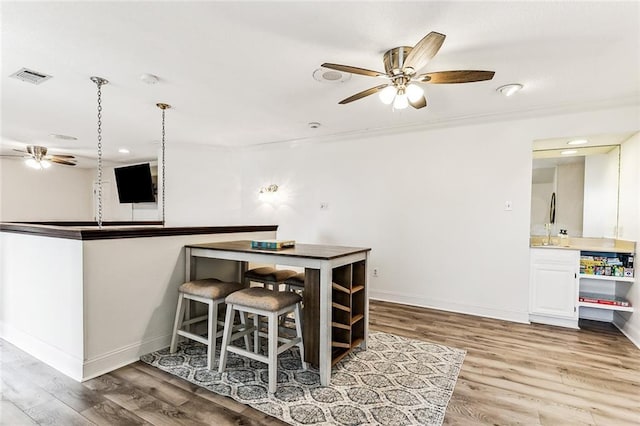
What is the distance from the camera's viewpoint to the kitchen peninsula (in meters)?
2.25

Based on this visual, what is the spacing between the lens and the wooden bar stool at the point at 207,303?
2.37 metres

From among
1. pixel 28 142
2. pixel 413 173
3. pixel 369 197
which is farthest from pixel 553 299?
pixel 28 142

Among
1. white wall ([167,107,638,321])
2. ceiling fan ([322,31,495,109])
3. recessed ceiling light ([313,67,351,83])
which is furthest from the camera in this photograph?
white wall ([167,107,638,321])

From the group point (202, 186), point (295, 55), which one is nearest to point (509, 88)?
point (295, 55)

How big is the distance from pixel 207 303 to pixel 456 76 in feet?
7.94

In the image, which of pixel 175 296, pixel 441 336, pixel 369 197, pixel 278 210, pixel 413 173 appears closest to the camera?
pixel 175 296

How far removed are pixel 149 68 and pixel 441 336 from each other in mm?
3515

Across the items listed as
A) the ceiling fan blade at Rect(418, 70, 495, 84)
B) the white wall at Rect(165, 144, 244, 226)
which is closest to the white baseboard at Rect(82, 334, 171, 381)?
the ceiling fan blade at Rect(418, 70, 495, 84)

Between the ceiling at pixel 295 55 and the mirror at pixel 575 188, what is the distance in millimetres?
703

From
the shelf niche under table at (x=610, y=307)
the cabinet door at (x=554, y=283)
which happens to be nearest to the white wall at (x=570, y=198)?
the cabinet door at (x=554, y=283)

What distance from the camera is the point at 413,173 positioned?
416 centimetres

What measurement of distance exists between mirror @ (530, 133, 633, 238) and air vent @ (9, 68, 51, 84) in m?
4.94

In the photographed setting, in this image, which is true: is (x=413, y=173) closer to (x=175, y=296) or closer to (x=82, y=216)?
(x=175, y=296)

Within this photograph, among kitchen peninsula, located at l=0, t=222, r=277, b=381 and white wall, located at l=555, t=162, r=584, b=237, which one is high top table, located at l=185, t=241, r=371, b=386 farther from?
white wall, located at l=555, t=162, r=584, b=237
